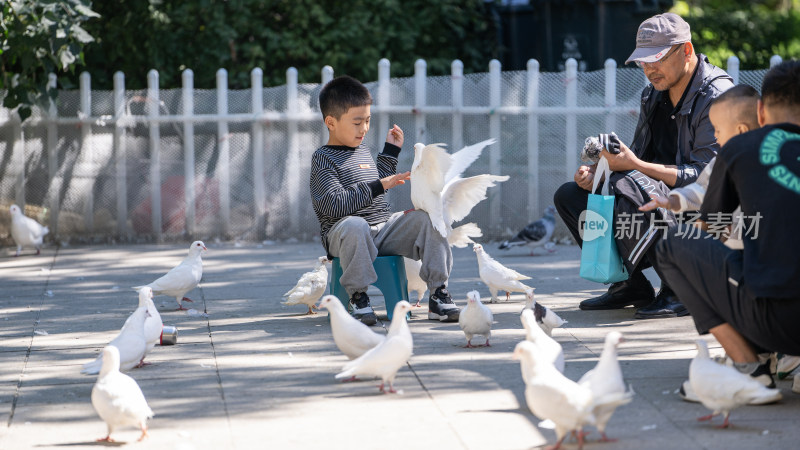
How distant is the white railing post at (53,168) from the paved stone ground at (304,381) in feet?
8.04

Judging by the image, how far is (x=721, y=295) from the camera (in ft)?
13.4

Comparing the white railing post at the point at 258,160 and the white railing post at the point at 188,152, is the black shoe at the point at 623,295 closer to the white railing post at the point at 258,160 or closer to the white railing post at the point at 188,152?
the white railing post at the point at 258,160

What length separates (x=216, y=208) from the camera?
33.0 feet

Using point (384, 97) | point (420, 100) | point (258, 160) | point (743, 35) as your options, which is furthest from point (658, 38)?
point (743, 35)

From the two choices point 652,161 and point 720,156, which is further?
point 652,161

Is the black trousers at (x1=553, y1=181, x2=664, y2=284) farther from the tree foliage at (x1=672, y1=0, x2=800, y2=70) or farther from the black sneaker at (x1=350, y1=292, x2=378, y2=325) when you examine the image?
the tree foliage at (x1=672, y1=0, x2=800, y2=70)

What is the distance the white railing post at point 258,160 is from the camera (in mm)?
9977

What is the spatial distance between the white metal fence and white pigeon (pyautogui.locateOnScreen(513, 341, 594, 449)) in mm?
6376

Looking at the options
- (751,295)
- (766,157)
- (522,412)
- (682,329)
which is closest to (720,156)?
(766,157)

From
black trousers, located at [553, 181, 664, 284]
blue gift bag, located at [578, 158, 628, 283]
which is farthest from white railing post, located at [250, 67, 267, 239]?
blue gift bag, located at [578, 158, 628, 283]

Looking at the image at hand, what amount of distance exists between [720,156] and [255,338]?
2851mm

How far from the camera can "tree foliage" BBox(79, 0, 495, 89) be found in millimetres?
11078

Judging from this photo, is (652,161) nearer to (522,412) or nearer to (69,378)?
(522,412)

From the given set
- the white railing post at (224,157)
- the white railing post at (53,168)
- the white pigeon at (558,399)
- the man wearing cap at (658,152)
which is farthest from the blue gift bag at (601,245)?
→ the white railing post at (53,168)
